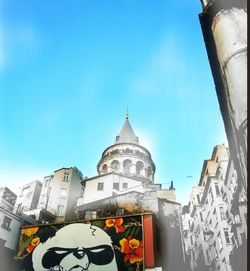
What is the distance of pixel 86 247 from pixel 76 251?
0.85 m

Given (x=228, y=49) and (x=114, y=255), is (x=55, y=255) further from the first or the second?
(x=228, y=49)

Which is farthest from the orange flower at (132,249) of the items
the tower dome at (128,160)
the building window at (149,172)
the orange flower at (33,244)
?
the building window at (149,172)

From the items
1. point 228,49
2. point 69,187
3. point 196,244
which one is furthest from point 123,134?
point 228,49

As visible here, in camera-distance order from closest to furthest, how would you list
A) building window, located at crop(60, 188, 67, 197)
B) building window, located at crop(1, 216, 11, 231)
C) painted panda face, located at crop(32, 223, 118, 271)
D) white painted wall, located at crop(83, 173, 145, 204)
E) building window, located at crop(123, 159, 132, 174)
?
painted panda face, located at crop(32, 223, 118, 271) → building window, located at crop(1, 216, 11, 231) → white painted wall, located at crop(83, 173, 145, 204) → building window, located at crop(123, 159, 132, 174) → building window, located at crop(60, 188, 67, 197)

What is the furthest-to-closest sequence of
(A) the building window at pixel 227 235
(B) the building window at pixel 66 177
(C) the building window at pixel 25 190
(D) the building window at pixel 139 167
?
(C) the building window at pixel 25 190
(B) the building window at pixel 66 177
(D) the building window at pixel 139 167
(A) the building window at pixel 227 235

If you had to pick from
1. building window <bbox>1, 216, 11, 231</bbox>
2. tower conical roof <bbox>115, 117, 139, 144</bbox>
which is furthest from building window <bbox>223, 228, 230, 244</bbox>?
building window <bbox>1, 216, 11, 231</bbox>

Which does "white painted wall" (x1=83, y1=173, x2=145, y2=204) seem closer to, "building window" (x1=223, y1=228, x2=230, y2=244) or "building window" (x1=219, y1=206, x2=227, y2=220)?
"building window" (x1=219, y1=206, x2=227, y2=220)

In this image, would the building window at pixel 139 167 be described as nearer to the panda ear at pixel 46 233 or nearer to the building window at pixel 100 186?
the building window at pixel 100 186

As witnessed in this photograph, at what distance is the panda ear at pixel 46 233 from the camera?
25.6 meters

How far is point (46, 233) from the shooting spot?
25.9m

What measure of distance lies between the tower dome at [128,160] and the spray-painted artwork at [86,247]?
78.4 ft

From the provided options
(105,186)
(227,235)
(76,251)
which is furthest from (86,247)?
(227,235)

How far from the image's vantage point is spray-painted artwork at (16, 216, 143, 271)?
74.1 feet

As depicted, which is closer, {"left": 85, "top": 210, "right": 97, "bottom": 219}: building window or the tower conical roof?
{"left": 85, "top": 210, "right": 97, "bottom": 219}: building window
